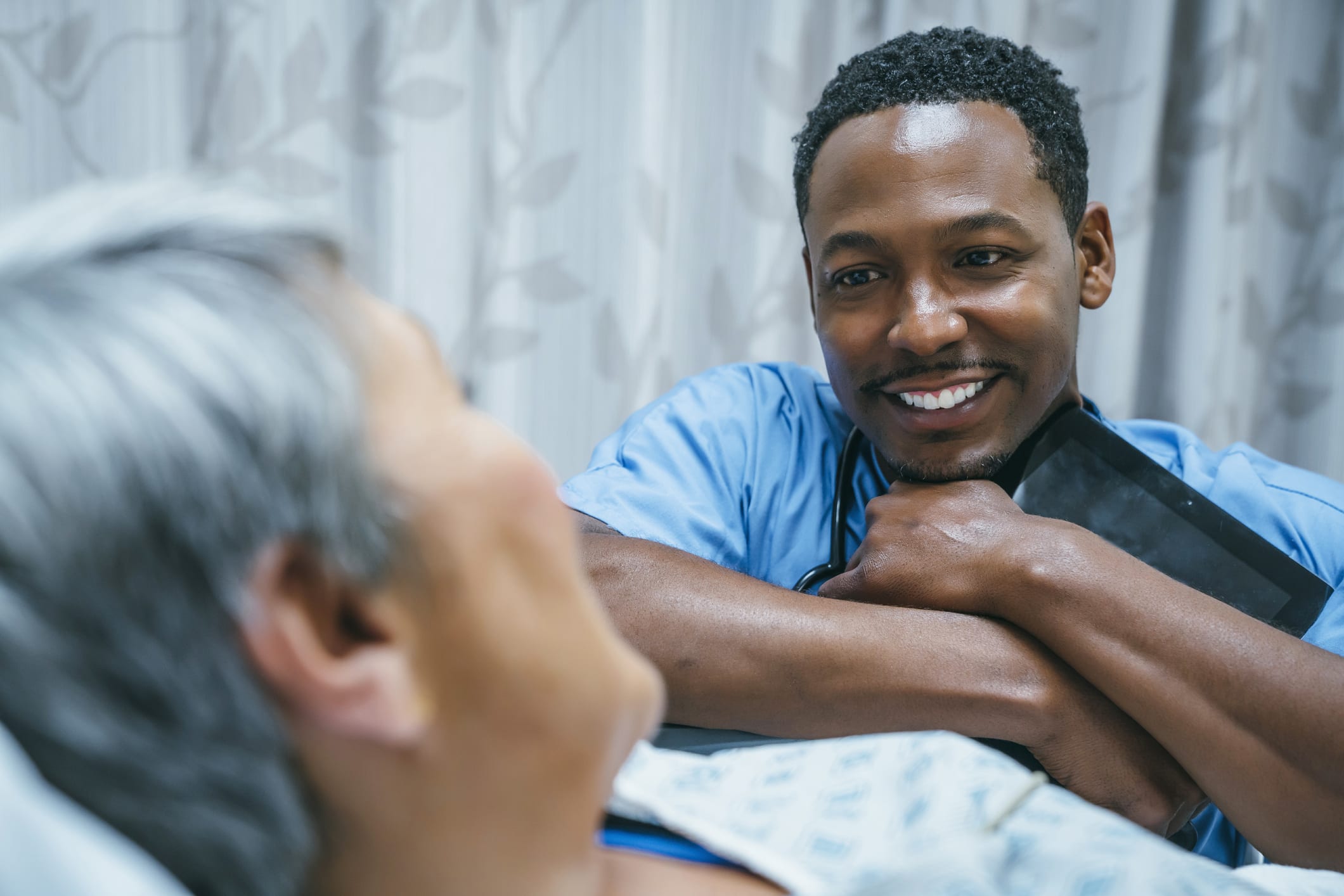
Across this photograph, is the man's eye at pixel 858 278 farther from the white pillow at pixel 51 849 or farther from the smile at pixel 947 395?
the white pillow at pixel 51 849

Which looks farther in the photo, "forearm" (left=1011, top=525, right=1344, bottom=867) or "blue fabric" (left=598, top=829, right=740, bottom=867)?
"forearm" (left=1011, top=525, right=1344, bottom=867)

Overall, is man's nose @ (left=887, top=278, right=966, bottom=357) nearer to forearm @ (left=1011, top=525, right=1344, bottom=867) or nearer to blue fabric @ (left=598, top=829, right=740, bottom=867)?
forearm @ (left=1011, top=525, right=1344, bottom=867)

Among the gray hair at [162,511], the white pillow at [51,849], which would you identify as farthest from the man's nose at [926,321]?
the white pillow at [51,849]

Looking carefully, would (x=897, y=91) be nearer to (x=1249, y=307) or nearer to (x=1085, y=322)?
(x=1085, y=322)

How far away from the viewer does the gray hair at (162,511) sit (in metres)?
0.35

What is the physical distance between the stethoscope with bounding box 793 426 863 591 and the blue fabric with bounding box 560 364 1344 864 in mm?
23

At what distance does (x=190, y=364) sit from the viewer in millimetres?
381

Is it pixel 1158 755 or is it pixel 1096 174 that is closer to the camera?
pixel 1158 755

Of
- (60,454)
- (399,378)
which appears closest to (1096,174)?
(399,378)

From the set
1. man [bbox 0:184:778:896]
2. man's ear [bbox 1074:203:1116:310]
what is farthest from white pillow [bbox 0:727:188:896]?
man's ear [bbox 1074:203:1116:310]

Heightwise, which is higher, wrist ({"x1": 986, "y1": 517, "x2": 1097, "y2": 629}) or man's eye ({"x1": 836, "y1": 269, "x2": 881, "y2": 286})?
man's eye ({"x1": 836, "y1": 269, "x2": 881, "y2": 286})

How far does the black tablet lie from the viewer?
85cm

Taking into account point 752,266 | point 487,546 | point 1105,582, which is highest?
point 752,266

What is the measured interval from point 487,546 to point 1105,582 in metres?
0.59
